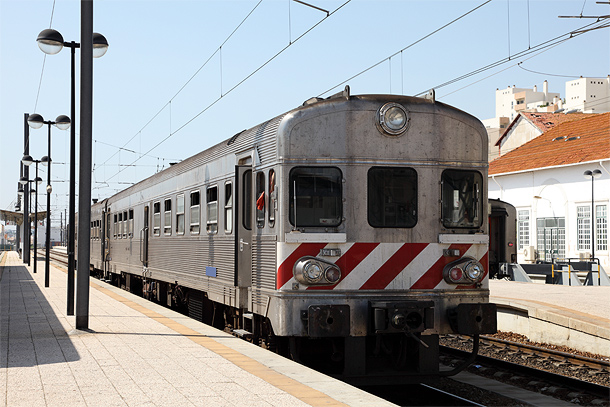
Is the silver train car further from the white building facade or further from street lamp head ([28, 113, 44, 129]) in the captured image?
the white building facade

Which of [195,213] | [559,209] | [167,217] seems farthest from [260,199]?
[559,209]

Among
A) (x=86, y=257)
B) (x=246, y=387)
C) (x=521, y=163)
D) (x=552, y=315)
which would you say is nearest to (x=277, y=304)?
(x=246, y=387)

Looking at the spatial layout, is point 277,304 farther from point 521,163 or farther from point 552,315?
point 521,163

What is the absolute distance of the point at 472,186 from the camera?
9406 millimetres

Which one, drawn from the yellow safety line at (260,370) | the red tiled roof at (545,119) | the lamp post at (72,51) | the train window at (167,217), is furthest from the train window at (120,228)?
the red tiled roof at (545,119)

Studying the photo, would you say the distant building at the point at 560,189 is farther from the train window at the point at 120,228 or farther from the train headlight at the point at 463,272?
the train headlight at the point at 463,272

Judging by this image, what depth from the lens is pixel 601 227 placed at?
1455 inches

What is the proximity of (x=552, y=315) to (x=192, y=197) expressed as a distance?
6.51 metres

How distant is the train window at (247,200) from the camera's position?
10195 mm

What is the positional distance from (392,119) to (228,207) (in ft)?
10.0

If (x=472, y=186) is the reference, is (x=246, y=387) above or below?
below

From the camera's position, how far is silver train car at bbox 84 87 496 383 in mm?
8719

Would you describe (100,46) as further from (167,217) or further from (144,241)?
(144,241)


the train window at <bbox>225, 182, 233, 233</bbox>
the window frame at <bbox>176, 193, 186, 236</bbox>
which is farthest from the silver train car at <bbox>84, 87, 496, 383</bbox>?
the window frame at <bbox>176, 193, 186, 236</bbox>
